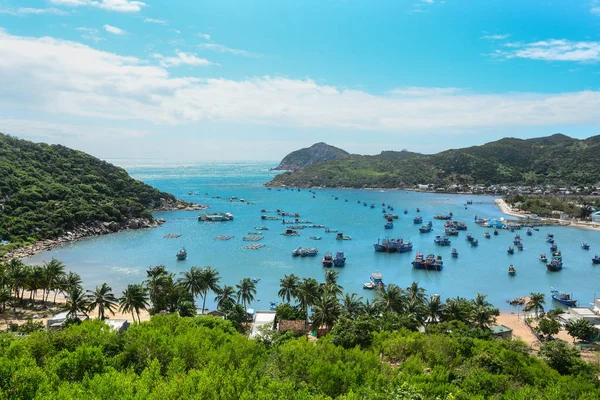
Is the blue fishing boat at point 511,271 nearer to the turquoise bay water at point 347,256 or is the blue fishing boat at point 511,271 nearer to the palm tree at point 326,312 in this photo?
the turquoise bay water at point 347,256

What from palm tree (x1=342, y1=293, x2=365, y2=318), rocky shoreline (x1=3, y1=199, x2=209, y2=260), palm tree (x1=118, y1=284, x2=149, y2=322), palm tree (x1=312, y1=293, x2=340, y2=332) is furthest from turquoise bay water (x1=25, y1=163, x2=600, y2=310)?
palm tree (x1=118, y1=284, x2=149, y2=322)

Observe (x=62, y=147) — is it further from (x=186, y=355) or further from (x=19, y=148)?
(x=186, y=355)

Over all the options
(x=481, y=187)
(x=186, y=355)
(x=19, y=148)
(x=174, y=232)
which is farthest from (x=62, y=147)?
(x=481, y=187)

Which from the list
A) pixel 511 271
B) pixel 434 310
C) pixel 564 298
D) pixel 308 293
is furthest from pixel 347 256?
pixel 434 310

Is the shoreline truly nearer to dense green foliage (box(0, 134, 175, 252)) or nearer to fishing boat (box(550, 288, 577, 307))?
fishing boat (box(550, 288, 577, 307))

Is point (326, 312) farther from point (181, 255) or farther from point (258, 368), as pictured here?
point (181, 255)

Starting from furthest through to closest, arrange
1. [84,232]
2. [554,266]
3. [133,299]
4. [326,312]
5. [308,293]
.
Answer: [84,232] → [554,266] → [308,293] → [133,299] → [326,312]

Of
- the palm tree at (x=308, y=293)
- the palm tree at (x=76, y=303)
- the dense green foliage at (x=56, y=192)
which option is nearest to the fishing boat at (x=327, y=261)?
the palm tree at (x=308, y=293)
